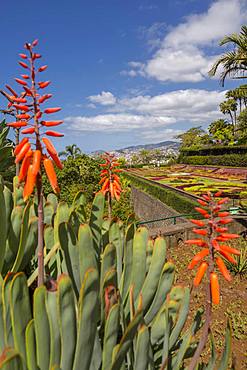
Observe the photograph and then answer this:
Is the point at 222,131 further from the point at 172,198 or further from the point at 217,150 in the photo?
the point at 172,198

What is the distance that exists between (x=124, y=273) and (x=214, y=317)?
2.79 metres

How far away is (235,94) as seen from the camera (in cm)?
970

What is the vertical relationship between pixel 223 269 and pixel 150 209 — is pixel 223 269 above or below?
above

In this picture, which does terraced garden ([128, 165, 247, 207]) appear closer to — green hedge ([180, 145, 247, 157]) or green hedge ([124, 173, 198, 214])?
green hedge ([124, 173, 198, 214])

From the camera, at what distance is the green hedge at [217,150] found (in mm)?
35244

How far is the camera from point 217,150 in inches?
1572

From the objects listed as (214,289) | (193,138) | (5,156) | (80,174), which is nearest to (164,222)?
(80,174)

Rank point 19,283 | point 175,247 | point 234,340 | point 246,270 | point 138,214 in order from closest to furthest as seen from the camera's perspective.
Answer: point 19,283 < point 234,340 < point 246,270 < point 175,247 < point 138,214

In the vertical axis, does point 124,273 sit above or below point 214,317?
above

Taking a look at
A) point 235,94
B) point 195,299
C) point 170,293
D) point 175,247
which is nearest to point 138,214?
point 235,94

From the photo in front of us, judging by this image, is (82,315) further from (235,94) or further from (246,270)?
(235,94)

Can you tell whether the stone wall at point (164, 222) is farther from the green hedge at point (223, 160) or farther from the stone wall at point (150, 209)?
the green hedge at point (223, 160)

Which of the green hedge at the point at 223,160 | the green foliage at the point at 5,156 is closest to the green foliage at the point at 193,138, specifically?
the green hedge at the point at 223,160

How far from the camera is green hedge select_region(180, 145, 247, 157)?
1388 inches
